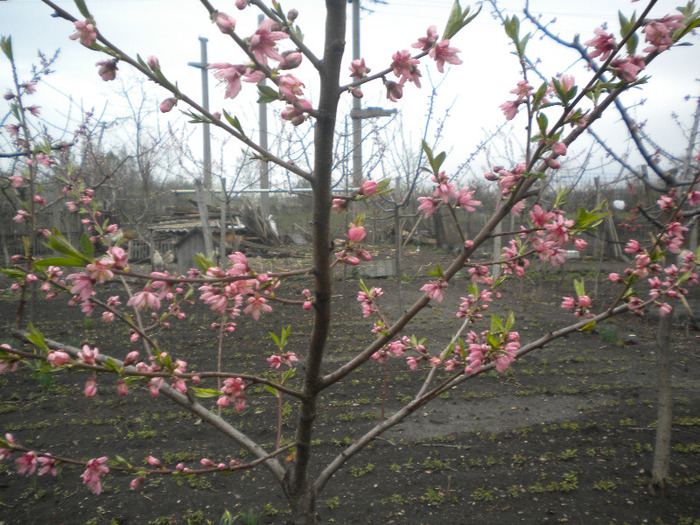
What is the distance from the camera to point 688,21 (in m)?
1.08

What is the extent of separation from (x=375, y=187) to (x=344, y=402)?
3.56m

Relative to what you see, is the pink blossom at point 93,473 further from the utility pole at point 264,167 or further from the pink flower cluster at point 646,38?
the utility pole at point 264,167

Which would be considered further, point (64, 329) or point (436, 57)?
point (64, 329)

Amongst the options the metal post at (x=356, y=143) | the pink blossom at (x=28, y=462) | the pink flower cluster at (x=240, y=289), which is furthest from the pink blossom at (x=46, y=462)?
the metal post at (x=356, y=143)

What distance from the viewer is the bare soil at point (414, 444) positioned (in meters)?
2.74

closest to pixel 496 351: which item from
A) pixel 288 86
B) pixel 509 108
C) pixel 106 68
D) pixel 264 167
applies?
pixel 509 108

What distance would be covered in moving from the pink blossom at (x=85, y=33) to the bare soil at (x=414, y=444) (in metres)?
1.56

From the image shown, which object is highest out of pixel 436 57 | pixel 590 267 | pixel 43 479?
pixel 436 57

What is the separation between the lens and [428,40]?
3.64 feet

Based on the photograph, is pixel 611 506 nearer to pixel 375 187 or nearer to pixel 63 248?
pixel 375 187

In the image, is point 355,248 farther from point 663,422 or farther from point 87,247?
point 663,422

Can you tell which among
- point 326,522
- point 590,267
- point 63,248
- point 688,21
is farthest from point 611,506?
point 590,267

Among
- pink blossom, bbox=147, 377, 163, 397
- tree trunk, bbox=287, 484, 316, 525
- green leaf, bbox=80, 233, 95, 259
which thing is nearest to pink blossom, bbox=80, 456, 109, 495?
pink blossom, bbox=147, 377, 163, 397

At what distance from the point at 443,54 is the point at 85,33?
0.77 metres
